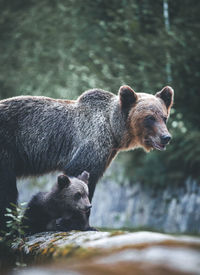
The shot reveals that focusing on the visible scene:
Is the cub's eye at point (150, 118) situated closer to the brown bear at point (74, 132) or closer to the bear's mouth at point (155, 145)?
the brown bear at point (74, 132)

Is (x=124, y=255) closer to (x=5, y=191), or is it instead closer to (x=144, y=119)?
(x=5, y=191)

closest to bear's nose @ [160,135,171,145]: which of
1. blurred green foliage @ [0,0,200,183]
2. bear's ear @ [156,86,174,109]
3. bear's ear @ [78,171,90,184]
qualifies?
bear's ear @ [156,86,174,109]

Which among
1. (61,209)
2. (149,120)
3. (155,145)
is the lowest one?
(61,209)

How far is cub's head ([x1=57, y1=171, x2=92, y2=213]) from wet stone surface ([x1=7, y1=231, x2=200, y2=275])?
1.60m

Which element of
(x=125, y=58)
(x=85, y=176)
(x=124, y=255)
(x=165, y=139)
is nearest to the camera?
(x=124, y=255)

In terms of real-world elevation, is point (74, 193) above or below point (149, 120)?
below

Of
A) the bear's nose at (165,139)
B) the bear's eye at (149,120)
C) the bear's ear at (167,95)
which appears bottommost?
the bear's nose at (165,139)

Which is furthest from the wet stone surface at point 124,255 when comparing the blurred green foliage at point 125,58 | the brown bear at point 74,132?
the blurred green foliage at point 125,58

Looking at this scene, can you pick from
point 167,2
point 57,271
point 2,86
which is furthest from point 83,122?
point 2,86

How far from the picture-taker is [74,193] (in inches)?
225

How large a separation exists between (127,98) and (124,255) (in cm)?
398

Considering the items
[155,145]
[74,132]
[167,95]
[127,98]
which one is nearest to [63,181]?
[74,132]

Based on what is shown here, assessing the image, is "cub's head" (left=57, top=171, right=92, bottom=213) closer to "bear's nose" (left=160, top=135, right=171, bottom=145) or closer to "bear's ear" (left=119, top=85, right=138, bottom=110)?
"bear's nose" (left=160, top=135, right=171, bottom=145)

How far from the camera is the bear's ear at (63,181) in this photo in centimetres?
562
